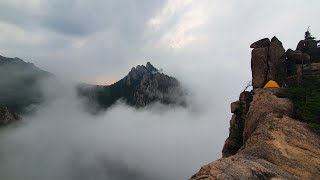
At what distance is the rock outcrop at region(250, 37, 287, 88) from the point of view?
66.6 metres

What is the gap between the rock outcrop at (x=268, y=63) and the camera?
2623 inches

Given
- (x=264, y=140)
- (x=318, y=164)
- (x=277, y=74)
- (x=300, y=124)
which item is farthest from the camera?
(x=277, y=74)

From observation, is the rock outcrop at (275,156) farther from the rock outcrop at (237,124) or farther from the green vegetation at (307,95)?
the rock outcrop at (237,124)

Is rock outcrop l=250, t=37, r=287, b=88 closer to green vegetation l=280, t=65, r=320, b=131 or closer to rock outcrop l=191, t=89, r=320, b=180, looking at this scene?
green vegetation l=280, t=65, r=320, b=131

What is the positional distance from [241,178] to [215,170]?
6.38 ft

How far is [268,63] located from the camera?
220ft

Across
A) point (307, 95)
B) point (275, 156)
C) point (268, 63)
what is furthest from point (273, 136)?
point (268, 63)

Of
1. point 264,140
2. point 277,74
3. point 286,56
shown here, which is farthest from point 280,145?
point 286,56

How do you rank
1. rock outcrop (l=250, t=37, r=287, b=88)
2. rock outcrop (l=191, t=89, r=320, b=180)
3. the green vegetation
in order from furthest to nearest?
rock outcrop (l=250, t=37, r=287, b=88), the green vegetation, rock outcrop (l=191, t=89, r=320, b=180)

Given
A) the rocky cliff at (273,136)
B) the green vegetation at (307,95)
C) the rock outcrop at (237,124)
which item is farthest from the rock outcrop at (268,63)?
the rock outcrop at (237,124)

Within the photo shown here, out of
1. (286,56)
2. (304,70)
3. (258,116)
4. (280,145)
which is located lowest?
(280,145)

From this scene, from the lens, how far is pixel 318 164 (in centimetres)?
3244

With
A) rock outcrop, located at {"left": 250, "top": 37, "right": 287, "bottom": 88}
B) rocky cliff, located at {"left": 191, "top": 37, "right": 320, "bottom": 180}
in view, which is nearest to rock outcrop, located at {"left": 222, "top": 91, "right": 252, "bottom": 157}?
rocky cliff, located at {"left": 191, "top": 37, "right": 320, "bottom": 180}

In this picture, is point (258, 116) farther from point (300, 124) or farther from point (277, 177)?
point (277, 177)
